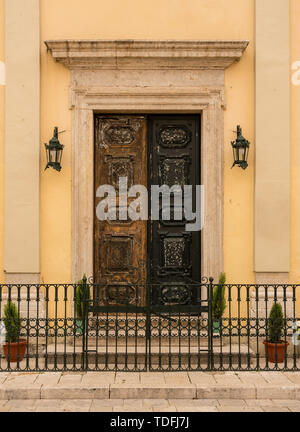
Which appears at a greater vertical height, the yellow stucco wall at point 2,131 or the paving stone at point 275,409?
the yellow stucco wall at point 2,131

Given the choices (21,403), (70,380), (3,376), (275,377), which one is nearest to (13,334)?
(3,376)

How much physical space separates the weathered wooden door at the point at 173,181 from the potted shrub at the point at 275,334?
4.68 feet

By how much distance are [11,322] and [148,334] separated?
73.0 inches

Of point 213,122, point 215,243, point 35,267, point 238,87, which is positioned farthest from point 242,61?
point 35,267

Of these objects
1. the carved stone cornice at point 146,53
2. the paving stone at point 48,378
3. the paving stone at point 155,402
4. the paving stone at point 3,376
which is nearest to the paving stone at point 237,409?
the paving stone at point 155,402

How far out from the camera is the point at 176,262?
8.16m

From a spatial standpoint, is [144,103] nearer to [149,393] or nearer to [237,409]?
[149,393]

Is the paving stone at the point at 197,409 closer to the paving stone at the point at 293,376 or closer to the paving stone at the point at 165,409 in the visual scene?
the paving stone at the point at 165,409

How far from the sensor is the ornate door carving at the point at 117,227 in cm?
812

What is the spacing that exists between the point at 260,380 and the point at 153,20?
5223mm

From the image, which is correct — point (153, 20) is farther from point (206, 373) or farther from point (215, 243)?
point (206, 373)

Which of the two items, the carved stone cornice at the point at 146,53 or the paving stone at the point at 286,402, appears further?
the carved stone cornice at the point at 146,53

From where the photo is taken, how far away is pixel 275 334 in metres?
7.04

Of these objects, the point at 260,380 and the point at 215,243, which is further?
the point at 215,243
